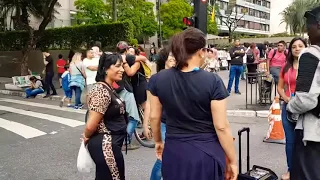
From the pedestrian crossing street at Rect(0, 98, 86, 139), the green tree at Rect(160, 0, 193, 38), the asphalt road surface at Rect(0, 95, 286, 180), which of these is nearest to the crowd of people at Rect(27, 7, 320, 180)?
the asphalt road surface at Rect(0, 95, 286, 180)

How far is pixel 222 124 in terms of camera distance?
239 centimetres

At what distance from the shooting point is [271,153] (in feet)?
19.3

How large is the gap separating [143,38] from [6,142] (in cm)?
3775

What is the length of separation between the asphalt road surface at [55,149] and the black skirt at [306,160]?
7.78 feet

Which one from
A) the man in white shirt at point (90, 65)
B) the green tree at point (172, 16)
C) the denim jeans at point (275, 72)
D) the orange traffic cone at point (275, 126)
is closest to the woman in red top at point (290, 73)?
the orange traffic cone at point (275, 126)

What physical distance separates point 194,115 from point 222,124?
188 mm

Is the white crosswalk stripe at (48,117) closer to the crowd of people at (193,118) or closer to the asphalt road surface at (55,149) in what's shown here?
the asphalt road surface at (55,149)

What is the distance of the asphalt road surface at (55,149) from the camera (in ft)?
17.3

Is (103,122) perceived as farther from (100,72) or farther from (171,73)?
(171,73)

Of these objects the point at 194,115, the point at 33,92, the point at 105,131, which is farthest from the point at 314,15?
the point at 33,92

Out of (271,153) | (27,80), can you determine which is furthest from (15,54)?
(271,153)

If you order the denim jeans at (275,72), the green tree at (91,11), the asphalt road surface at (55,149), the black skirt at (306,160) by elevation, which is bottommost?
the asphalt road surface at (55,149)

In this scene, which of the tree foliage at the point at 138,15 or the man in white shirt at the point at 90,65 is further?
the tree foliage at the point at 138,15

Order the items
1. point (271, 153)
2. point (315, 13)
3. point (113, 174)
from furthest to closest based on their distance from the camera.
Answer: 1. point (271, 153)
2. point (113, 174)
3. point (315, 13)
